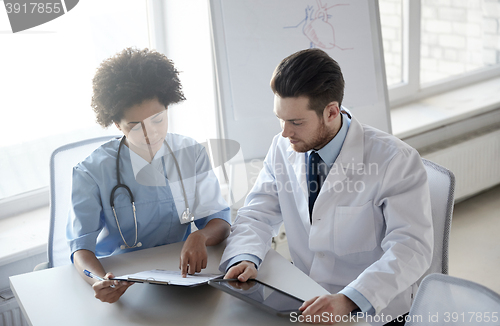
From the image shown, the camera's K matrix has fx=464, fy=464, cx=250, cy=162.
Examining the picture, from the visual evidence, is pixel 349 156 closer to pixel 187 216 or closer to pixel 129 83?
pixel 187 216

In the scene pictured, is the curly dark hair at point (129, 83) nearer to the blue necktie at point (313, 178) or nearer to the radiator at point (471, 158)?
the blue necktie at point (313, 178)

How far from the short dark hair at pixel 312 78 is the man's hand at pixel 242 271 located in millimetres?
448

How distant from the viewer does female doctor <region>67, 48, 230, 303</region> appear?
1.28m

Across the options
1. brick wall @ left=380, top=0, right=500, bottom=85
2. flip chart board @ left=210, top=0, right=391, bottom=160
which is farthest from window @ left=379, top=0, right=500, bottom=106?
flip chart board @ left=210, top=0, right=391, bottom=160

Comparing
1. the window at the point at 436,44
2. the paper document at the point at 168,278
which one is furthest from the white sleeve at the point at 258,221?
the window at the point at 436,44

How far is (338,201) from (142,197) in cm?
57

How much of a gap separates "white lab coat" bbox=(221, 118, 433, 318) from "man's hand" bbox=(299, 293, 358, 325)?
6cm

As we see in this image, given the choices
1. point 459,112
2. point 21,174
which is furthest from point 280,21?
point 459,112

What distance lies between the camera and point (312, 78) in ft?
4.04

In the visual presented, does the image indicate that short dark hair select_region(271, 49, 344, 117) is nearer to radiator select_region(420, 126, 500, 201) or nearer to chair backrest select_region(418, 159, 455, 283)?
chair backrest select_region(418, 159, 455, 283)

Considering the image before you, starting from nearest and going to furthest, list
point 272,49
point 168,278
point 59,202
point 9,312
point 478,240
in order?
1. point 168,278
2. point 59,202
3. point 9,312
4. point 272,49
5. point 478,240

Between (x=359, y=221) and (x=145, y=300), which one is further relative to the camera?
(x=359, y=221)

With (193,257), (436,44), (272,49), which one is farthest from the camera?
(436,44)

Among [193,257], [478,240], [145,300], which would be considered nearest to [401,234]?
[193,257]
